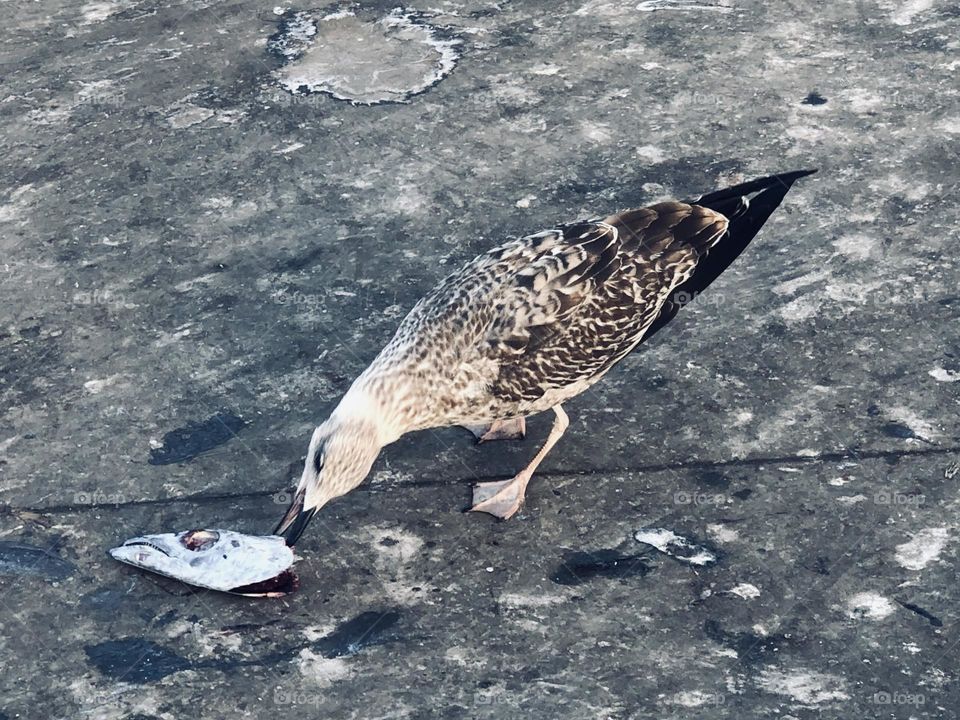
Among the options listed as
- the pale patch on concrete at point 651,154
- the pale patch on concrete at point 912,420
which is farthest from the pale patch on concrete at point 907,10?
the pale patch on concrete at point 912,420

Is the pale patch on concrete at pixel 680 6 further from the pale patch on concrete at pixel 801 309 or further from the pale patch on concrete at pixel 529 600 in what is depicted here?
the pale patch on concrete at pixel 529 600

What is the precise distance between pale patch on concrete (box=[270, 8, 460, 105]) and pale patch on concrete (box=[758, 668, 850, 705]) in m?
4.35

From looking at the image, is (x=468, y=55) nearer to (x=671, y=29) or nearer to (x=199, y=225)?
(x=671, y=29)

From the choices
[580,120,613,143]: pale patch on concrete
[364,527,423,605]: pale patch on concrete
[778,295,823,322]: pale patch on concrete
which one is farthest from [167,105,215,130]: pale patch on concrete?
[778,295,823,322]: pale patch on concrete

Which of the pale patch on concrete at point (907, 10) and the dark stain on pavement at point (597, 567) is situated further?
the pale patch on concrete at point (907, 10)

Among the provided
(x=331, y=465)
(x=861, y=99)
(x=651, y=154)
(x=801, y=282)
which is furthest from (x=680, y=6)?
(x=331, y=465)

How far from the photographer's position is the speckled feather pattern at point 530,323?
186 inches

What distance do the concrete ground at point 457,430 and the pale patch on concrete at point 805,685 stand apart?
2 cm

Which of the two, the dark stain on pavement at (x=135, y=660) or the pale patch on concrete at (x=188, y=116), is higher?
the pale patch on concrete at (x=188, y=116)

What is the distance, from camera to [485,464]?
515cm

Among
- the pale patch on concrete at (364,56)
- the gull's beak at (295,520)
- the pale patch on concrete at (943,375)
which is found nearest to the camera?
the gull's beak at (295,520)

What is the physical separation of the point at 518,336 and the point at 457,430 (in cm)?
77

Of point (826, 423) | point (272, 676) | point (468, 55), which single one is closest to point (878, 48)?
point (468, 55)

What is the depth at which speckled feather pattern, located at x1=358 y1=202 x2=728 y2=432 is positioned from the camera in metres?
4.73
